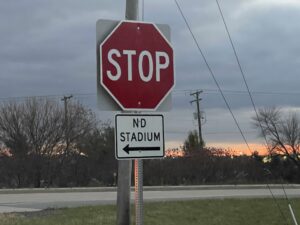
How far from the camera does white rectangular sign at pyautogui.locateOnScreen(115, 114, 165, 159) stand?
17.2 feet

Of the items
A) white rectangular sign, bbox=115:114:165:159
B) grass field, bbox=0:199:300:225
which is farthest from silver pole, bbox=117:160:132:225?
white rectangular sign, bbox=115:114:165:159

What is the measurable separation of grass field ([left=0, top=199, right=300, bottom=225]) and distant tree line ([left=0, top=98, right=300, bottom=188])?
2033 cm

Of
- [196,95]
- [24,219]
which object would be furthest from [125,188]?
[196,95]

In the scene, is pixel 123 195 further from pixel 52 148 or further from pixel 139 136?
pixel 52 148

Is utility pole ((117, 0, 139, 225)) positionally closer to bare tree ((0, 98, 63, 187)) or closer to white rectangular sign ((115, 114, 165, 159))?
white rectangular sign ((115, 114, 165, 159))

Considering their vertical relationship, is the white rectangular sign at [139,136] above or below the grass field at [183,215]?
above

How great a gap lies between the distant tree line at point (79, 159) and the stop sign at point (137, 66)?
110 feet

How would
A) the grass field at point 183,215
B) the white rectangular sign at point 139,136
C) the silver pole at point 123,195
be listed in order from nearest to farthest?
the white rectangular sign at point 139,136 < the silver pole at point 123,195 < the grass field at point 183,215

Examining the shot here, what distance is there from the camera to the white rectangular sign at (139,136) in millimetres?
5230

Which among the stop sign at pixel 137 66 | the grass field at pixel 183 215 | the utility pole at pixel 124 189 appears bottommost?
the grass field at pixel 183 215

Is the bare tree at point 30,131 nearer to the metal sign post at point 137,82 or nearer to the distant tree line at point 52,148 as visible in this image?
the distant tree line at point 52,148

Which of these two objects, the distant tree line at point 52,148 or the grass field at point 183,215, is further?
the distant tree line at point 52,148

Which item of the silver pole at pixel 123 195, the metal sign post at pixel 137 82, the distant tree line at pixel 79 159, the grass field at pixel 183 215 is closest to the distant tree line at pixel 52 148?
the distant tree line at pixel 79 159

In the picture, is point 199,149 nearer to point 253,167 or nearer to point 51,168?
point 253,167
